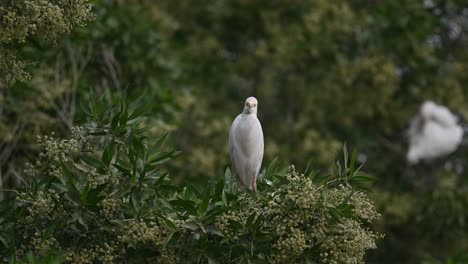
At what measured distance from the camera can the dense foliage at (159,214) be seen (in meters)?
4.84

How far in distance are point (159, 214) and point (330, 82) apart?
8.00 m

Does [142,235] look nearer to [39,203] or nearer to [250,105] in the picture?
[39,203]

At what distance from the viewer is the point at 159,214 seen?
16.3 ft

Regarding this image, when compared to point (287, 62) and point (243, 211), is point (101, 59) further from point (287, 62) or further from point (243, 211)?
point (243, 211)

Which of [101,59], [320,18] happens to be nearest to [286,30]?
[320,18]

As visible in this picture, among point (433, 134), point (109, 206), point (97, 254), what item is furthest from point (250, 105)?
point (433, 134)

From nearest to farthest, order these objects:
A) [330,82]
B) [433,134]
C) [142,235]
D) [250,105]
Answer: [142,235], [250,105], [433,134], [330,82]

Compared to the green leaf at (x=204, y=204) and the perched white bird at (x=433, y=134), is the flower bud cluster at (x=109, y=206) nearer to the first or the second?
the green leaf at (x=204, y=204)

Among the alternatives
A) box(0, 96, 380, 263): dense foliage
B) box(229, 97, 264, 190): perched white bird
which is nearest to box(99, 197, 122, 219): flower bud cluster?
box(0, 96, 380, 263): dense foliage

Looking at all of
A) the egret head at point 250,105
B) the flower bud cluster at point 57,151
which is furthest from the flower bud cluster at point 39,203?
the egret head at point 250,105

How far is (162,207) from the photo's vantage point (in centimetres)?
516

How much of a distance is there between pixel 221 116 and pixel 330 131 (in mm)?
1543

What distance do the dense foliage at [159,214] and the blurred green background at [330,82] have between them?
495 centimetres

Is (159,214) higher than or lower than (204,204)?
lower
